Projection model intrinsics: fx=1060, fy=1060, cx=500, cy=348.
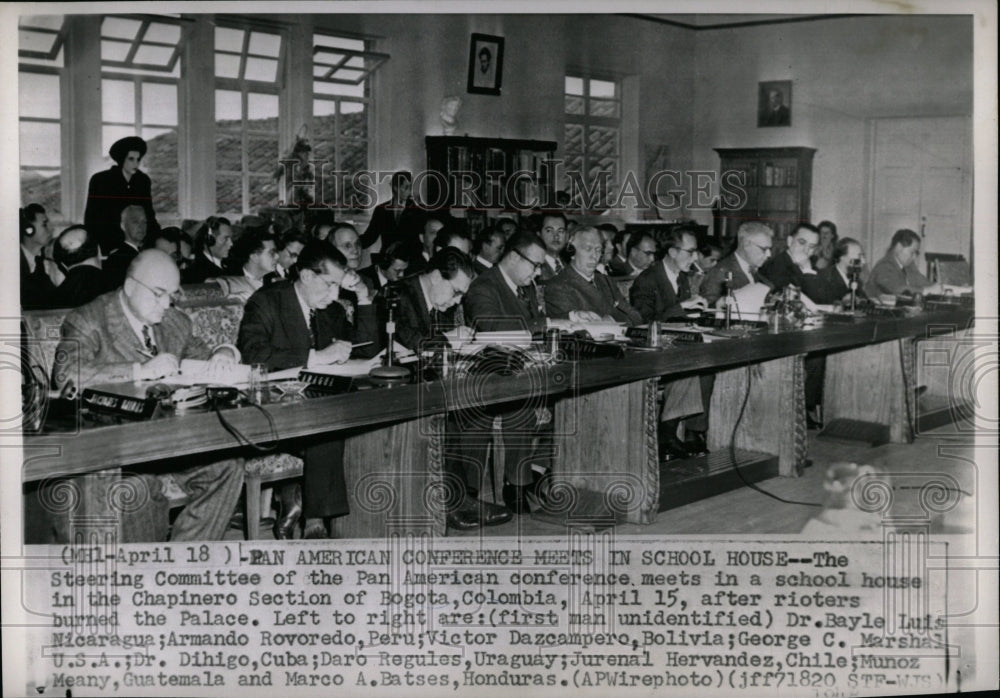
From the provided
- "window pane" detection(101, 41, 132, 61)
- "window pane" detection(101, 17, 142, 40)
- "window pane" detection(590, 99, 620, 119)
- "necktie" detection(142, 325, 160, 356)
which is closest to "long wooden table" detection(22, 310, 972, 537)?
"necktie" detection(142, 325, 160, 356)

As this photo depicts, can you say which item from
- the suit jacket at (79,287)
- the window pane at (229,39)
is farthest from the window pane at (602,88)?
the suit jacket at (79,287)

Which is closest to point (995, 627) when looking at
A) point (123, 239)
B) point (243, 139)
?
point (123, 239)

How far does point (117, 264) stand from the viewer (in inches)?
212

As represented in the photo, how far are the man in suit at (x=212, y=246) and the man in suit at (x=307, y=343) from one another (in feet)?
8.24

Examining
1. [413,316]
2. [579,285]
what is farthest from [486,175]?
[413,316]

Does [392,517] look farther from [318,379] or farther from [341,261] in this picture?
[341,261]

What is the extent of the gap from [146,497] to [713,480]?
99.0 inches

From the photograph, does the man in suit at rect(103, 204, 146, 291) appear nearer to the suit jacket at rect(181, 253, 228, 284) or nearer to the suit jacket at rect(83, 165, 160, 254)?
the suit jacket at rect(83, 165, 160, 254)

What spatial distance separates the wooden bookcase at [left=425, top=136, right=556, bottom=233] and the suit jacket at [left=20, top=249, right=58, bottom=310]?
4.59 meters

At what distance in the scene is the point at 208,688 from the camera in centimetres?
308

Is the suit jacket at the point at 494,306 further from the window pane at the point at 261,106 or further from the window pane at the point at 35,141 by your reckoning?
the window pane at the point at 261,106

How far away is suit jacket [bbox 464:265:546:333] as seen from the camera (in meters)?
4.80

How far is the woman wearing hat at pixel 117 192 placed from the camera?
5.89m

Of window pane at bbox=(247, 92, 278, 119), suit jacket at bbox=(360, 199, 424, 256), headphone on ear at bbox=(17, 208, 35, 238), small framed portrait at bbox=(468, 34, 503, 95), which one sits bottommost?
headphone on ear at bbox=(17, 208, 35, 238)
